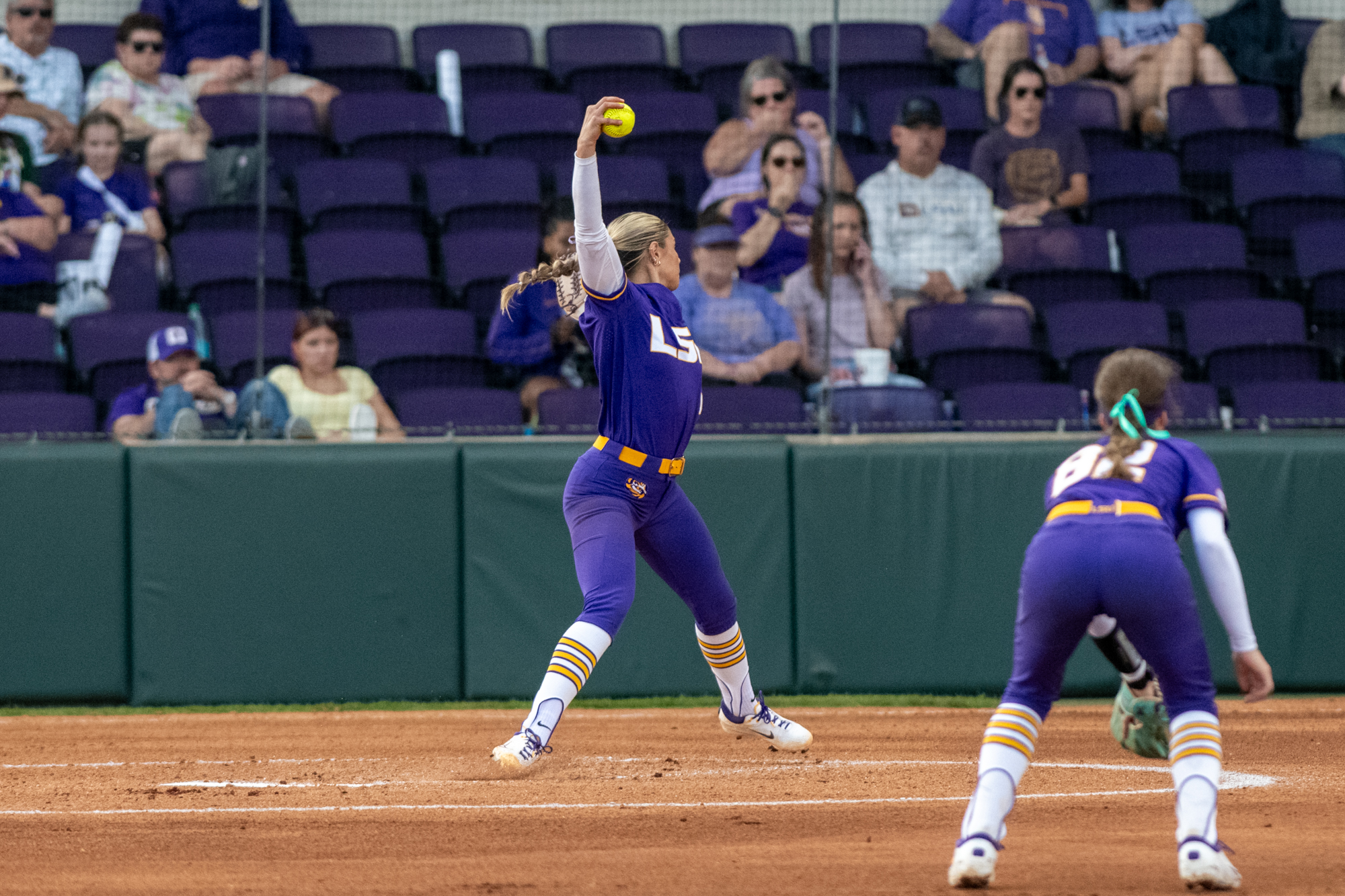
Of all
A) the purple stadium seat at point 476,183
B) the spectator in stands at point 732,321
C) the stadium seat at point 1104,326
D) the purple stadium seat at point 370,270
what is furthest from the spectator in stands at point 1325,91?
the purple stadium seat at point 370,270

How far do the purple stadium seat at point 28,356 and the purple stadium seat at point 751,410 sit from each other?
3.53 meters

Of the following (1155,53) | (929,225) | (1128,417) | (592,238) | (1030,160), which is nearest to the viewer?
(1128,417)

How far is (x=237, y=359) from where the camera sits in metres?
8.17

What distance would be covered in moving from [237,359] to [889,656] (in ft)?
12.9

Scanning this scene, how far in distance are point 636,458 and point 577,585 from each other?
8.73 feet

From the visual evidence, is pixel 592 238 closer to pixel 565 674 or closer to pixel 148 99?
pixel 565 674

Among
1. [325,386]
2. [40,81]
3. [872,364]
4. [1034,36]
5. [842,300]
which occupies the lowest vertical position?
[325,386]

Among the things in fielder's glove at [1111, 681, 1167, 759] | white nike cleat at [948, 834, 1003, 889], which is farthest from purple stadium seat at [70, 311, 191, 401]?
white nike cleat at [948, 834, 1003, 889]

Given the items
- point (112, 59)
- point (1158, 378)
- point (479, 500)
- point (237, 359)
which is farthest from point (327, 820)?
point (112, 59)

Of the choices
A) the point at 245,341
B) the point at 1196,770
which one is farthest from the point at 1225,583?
the point at 245,341

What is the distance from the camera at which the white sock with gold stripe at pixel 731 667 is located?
5258mm

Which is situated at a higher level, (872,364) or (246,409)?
(872,364)

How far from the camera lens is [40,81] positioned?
31.0ft

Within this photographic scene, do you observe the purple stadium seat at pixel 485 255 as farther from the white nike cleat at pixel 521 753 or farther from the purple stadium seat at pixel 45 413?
the white nike cleat at pixel 521 753
